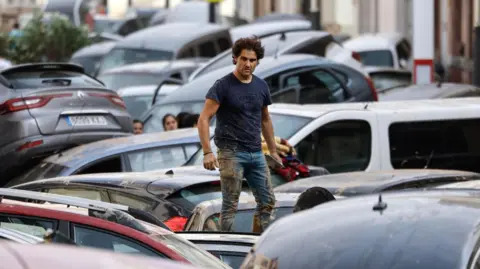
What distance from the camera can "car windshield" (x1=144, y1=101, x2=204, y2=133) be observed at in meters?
16.7

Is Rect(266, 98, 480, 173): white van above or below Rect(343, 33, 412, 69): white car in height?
above

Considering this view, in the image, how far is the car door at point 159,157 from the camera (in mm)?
12867

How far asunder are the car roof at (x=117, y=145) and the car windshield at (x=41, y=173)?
56 mm

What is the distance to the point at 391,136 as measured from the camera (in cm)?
1407

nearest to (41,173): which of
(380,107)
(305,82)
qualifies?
(380,107)

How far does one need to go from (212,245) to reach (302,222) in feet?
4.54

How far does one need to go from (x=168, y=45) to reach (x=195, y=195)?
1582 cm

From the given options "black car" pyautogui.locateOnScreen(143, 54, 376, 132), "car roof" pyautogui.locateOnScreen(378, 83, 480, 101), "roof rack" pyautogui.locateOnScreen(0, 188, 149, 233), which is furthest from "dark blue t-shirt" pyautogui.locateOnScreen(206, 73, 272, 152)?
"car roof" pyautogui.locateOnScreen(378, 83, 480, 101)

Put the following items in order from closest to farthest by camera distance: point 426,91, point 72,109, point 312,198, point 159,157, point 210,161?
point 312,198 < point 210,161 < point 159,157 < point 72,109 < point 426,91

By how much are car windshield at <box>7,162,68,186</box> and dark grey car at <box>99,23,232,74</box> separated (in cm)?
1167

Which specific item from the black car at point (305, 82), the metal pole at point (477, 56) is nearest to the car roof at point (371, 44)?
the metal pole at point (477, 56)

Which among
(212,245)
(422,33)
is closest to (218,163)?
(212,245)

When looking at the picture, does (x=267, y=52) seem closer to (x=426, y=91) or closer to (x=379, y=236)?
(x=426, y=91)

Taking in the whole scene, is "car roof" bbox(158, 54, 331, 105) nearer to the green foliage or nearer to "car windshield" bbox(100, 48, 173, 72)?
"car windshield" bbox(100, 48, 173, 72)
